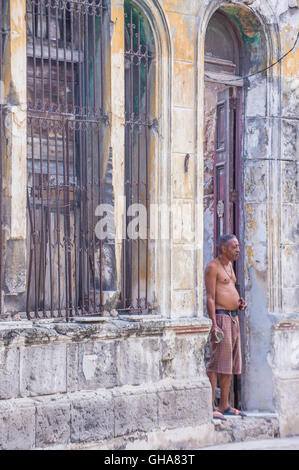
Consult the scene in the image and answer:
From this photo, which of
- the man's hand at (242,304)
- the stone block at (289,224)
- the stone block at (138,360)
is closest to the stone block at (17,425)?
the stone block at (138,360)

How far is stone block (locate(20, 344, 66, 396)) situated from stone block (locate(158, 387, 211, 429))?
103 cm

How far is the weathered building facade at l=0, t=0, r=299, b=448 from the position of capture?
6855 millimetres

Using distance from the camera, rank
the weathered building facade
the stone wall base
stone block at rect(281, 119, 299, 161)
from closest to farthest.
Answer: the stone wall base, the weathered building facade, stone block at rect(281, 119, 299, 161)

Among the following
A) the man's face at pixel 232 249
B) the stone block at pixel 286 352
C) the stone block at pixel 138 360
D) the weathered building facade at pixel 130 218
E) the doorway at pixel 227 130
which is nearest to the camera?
the weathered building facade at pixel 130 218

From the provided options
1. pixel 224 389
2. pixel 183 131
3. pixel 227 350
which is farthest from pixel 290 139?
pixel 224 389

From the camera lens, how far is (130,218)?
766 centimetres

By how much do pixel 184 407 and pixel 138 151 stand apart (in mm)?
2353

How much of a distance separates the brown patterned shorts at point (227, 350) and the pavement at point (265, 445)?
66cm

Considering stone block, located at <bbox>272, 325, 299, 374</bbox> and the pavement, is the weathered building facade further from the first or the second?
the pavement

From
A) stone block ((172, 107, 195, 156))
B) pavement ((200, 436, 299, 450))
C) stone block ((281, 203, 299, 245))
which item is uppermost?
stone block ((172, 107, 195, 156))

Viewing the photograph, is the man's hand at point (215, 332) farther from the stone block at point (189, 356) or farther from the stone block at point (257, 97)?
the stone block at point (257, 97)

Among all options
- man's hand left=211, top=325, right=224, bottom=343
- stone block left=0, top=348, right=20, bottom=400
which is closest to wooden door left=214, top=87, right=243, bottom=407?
man's hand left=211, top=325, right=224, bottom=343

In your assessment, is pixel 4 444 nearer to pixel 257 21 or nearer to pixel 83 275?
pixel 83 275

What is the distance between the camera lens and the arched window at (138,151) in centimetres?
762
